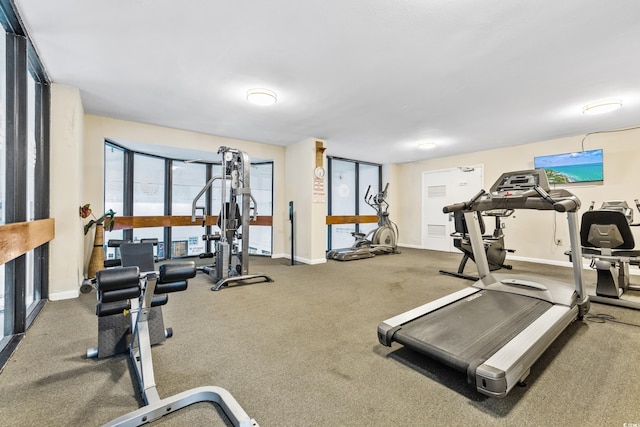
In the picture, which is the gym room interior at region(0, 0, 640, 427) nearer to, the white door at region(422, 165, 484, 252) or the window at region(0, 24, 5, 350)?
the window at region(0, 24, 5, 350)

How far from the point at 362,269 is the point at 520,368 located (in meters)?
3.30

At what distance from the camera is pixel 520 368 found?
5.03 ft

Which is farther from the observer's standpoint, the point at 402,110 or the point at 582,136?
the point at 582,136

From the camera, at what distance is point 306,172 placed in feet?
17.7

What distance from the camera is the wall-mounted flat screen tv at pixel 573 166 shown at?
4688 mm

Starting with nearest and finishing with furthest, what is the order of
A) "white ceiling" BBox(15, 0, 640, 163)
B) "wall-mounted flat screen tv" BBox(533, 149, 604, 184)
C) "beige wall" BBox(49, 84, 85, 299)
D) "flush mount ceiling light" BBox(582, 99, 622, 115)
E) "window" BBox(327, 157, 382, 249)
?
1. "white ceiling" BBox(15, 0, 640, 163)
2. "beige wall" BBox(49, 84, 85, 299)
3. "flush mount ceiling light" BBox(582, 99, 622, 115)
4. "wall-mounted flat screen tv" BBox(533, 149, 604, 184)
5. "window" BBox(327, 157, 382, 249)

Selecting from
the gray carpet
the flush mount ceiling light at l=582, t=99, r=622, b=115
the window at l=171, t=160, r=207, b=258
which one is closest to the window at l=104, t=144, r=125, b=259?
the window at l=171, t=160, r=207, b=258

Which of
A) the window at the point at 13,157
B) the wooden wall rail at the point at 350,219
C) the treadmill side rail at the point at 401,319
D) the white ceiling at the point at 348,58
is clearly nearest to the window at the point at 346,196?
the wooden wall rail at the point at 350,219

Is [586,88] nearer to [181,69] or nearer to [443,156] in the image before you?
[443,156]

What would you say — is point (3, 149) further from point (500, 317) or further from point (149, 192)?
point (500, 317)

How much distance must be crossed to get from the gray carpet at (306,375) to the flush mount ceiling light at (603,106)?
8.10ft

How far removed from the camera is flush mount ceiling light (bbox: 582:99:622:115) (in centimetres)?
341

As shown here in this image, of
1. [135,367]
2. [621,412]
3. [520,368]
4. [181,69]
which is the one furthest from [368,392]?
[181,69]

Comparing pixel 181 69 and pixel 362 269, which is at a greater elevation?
pixel 181 69
